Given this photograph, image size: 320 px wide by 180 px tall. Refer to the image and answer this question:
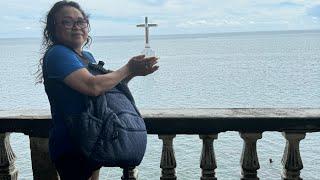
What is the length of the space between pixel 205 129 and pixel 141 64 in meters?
0.99

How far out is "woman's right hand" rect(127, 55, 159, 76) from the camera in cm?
277

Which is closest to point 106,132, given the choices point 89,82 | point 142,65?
point 89,82

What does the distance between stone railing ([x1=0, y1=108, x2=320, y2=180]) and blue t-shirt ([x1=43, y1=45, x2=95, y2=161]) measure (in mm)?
753

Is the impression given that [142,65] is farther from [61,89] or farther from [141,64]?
[61,89]

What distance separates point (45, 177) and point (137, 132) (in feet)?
4.54

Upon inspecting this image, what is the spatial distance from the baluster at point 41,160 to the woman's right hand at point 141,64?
51.0 inches

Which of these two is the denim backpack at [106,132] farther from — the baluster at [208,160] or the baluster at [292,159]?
the baluster at [292,159]

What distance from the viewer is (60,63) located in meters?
2.62

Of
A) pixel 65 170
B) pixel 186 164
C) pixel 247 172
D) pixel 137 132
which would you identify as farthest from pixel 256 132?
pixel 186 164

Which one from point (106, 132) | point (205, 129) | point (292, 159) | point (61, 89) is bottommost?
point (292, 159)

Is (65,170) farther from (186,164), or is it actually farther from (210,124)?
(186,164)

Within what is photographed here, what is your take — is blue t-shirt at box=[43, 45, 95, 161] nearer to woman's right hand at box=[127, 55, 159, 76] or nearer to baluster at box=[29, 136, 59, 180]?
woman's right hand at box=[127, 55, 159, 76]

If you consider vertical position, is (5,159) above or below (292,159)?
below

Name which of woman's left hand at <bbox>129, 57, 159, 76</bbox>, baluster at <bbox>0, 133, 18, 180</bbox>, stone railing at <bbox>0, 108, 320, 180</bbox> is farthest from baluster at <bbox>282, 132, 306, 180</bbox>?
baluster at <bbox>0, 133, 18, 180</bbox>
